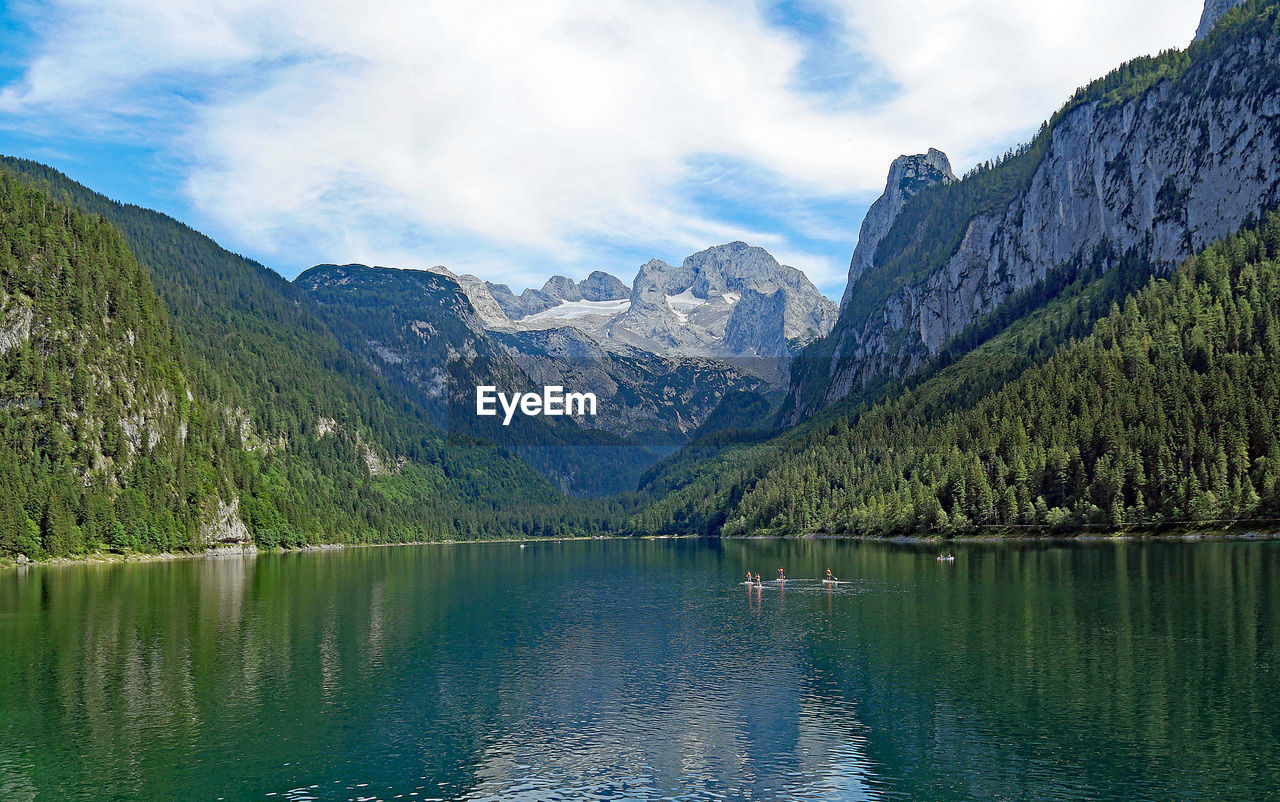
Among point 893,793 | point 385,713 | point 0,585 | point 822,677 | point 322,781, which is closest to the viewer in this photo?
point 893,793

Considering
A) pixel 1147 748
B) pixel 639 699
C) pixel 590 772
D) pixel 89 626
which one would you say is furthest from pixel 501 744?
pixel 89 626

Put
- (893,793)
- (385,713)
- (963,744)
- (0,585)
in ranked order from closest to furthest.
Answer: (893,793) < (963,744) < (385,713) < (0,585)

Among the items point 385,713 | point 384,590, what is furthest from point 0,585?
point 385,713

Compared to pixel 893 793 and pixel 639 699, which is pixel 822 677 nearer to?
pixel 639 699

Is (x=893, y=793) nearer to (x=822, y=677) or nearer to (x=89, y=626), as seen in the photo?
(x=822, y=677)

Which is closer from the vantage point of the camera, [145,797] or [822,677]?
[145,797]

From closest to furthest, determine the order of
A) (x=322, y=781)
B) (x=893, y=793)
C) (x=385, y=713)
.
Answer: (x=893, y=793) → (x=322, y=781) → (x=385, y=713)
